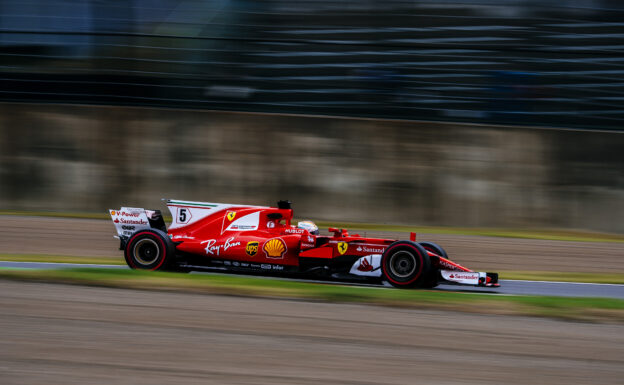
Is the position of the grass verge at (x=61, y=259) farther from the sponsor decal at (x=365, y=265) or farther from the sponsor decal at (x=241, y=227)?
the sponsor decal at (x=365, y=265)

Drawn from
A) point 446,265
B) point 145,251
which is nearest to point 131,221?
point 145,251

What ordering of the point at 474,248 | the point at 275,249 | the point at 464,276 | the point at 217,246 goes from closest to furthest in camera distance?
the point at 464,276 → the point at 275,249 → the point at 217,246 → the point at 474,248

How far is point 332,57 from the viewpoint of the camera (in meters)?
16.2

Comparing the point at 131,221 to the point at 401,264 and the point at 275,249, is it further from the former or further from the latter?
the point at 401,264

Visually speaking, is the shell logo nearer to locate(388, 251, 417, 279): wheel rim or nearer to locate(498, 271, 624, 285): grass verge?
locate(388, 251, 417, 279): wheel rim

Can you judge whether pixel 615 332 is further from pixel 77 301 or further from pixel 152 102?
pixel 152 102

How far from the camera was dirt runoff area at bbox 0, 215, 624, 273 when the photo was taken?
11.6 m

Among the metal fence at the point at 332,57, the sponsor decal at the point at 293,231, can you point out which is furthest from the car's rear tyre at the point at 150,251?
the metal fence at the point at 332,57

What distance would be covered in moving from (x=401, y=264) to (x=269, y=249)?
165 centimetres

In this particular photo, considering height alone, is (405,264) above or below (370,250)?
below

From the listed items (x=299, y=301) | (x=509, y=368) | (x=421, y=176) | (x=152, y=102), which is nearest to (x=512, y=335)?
(x=509, y=368)

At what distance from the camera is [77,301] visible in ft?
22.0

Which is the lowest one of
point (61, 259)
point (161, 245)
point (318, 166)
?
point (61, 259)

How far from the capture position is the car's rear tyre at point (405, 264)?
855 centimetres
